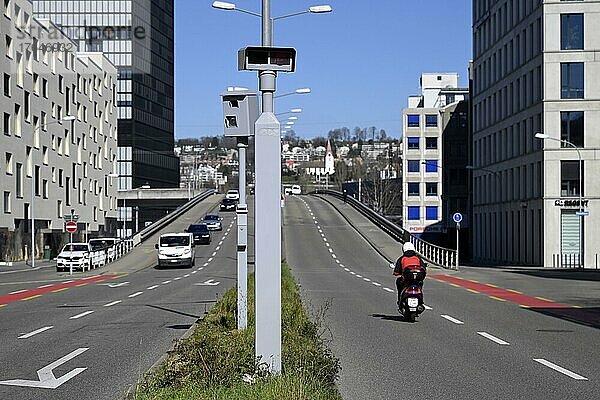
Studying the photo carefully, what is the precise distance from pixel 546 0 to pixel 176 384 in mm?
56976

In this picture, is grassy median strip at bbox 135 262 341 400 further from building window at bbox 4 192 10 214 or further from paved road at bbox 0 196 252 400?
building window at bbox 4 192 10 214

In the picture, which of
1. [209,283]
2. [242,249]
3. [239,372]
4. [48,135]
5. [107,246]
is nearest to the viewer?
[239,372]

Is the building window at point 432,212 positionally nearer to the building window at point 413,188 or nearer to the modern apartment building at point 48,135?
the building window at point 413,188

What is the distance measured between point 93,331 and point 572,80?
50147mm

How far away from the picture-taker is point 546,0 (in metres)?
60.8

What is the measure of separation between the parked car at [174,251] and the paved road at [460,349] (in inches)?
952

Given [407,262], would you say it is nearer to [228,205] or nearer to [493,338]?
[493,338]

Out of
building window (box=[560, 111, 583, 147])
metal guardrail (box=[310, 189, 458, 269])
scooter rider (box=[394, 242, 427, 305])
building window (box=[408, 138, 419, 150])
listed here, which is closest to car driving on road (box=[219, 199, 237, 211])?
metal guardrail (box=[310, 189, 458, 269])

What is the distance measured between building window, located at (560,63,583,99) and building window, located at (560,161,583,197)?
178 inches

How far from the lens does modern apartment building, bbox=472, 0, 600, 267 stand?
60531mm

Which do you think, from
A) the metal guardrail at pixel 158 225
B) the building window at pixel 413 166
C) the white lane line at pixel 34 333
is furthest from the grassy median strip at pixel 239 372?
the building window at pixel 413 166

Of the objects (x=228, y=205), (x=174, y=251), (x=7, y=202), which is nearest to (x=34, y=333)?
(x=174, y=251)

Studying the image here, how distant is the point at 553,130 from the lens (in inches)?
2405

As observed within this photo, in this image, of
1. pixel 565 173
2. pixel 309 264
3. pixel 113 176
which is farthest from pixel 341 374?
pixel 113 176
